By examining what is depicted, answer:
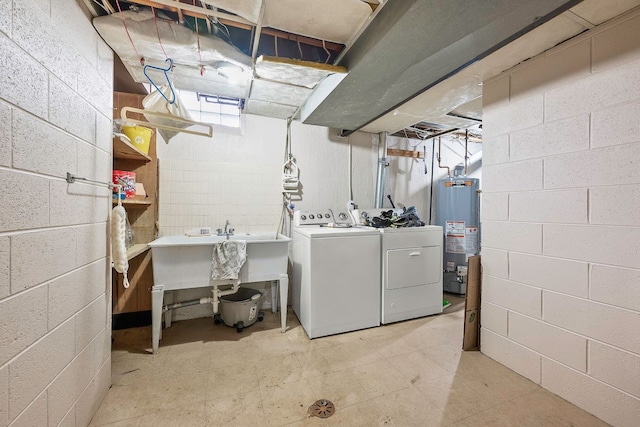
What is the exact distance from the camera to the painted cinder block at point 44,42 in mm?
871

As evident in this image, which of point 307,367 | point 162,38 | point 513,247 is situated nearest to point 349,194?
point 513,247

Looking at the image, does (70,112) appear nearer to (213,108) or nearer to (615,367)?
(213,108)

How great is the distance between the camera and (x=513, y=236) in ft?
5.89

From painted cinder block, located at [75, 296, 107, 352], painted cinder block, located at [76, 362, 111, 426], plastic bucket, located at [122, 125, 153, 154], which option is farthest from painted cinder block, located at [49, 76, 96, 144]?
painted cinder block, located at [76, 362, 111, 426]

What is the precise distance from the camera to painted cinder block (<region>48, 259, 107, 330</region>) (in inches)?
40.4

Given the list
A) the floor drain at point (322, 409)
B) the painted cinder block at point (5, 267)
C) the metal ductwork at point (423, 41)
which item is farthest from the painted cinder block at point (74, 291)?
the metal ductwork at point (423, 41)

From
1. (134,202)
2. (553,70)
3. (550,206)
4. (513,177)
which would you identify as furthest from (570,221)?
(134,202)

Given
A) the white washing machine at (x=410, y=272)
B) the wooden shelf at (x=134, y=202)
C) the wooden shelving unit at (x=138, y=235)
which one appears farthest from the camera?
the white washing machine at (x=410, y=272)

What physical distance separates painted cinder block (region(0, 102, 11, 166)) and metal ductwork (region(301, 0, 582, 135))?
65.3 inches

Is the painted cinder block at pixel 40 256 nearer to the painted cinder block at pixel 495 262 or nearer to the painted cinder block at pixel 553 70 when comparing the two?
the painted cinder block at pixel 495 262

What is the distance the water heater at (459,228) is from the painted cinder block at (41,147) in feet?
12.1

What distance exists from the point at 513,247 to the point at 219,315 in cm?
267

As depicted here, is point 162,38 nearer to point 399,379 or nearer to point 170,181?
point 170,181

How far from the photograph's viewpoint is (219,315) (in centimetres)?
260
